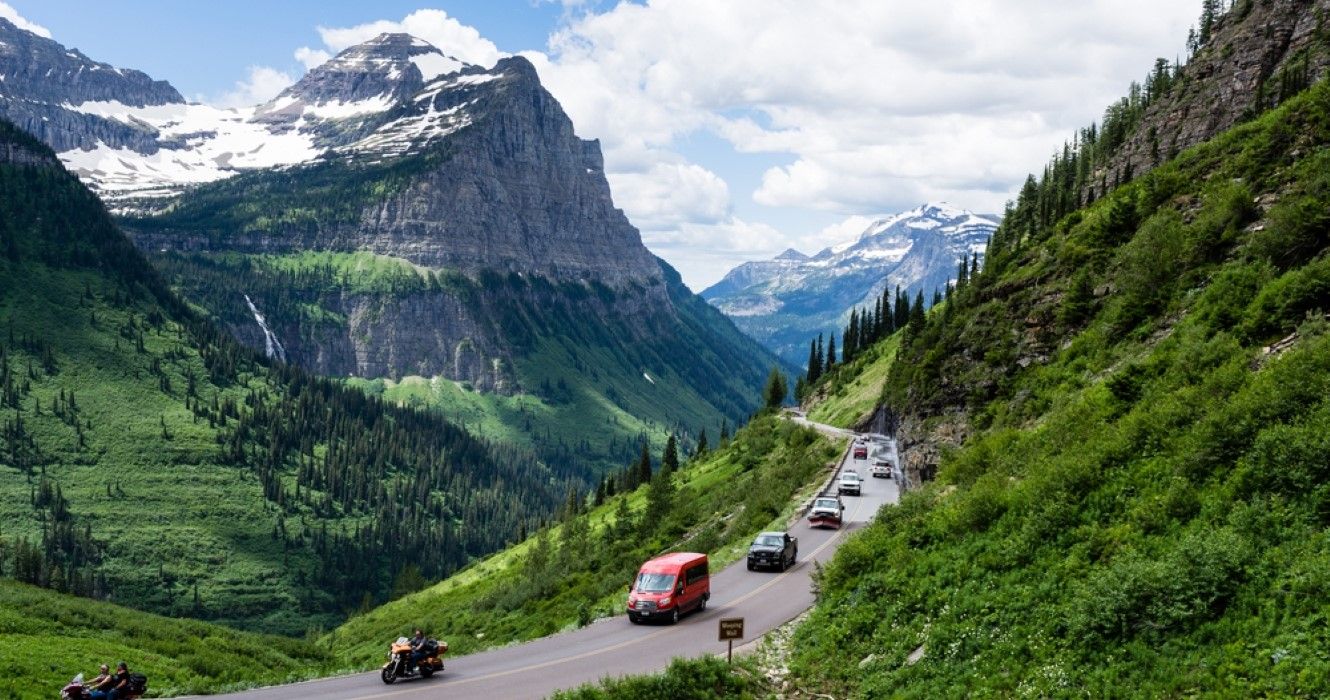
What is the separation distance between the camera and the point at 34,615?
50.8m

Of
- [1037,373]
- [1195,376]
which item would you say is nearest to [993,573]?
[1195,376]

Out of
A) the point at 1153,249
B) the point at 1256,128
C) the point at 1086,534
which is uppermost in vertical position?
the point at 1256,128

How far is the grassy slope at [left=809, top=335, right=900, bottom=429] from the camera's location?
12775 cm

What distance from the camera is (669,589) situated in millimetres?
36000

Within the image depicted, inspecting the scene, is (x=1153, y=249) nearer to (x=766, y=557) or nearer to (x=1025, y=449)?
(x=1025, y=449)

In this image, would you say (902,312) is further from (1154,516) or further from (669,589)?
(1154,516)

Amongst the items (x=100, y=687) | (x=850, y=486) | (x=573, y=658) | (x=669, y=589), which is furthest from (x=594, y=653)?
(x=850, y=486)

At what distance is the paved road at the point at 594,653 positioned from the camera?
1062 inches

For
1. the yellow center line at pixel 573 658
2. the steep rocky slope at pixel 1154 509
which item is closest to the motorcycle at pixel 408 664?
the yellow center line at pixel 573 658

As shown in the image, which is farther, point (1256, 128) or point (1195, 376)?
point (1256, 128)

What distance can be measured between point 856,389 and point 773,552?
104818 mm

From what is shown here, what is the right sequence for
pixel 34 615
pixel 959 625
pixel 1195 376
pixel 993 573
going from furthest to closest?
pixel 34 615 → pixel 1195 376 → pixel 993 573 → pixel 959 625

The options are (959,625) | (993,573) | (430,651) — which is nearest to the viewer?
(959,625)

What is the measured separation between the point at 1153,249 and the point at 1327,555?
29.1 m
